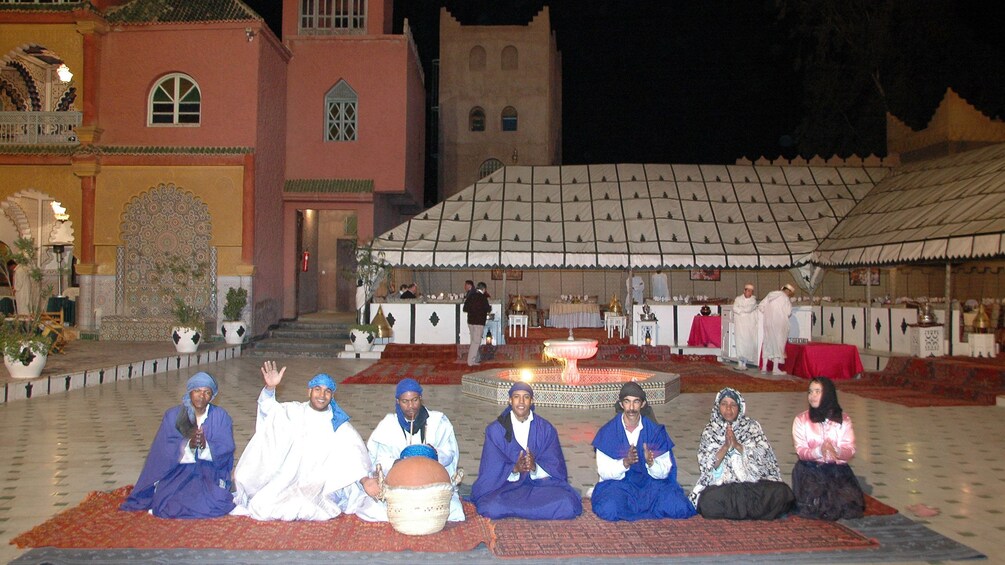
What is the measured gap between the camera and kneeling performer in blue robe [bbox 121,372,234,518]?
14.9ft

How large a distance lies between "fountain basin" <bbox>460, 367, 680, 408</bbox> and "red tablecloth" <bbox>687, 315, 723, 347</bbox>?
4.70 meters

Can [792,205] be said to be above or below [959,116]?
below

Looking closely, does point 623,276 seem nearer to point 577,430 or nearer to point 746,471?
point 577,430

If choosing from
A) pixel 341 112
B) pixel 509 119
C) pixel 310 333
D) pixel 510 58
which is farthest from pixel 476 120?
pixel 310 333

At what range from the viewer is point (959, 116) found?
54.1 ft

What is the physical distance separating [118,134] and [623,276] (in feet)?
37.0

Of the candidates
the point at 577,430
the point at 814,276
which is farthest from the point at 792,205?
the point at 577,430

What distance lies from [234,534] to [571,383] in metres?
5.52

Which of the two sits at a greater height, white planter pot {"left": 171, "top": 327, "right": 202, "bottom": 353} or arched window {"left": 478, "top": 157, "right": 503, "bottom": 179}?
arched window {"left": 478, "top": 157, "right": 503, "bottom": 179}

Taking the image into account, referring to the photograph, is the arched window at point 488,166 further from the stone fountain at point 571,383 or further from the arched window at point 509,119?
the stone fountain at point 571,383

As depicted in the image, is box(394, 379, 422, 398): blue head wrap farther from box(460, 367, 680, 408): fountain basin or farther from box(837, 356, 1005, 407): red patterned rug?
box(837, 356, 1005, 407): red patterned rug

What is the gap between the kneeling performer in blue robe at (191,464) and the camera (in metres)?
4.53

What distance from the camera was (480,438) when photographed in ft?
23.4

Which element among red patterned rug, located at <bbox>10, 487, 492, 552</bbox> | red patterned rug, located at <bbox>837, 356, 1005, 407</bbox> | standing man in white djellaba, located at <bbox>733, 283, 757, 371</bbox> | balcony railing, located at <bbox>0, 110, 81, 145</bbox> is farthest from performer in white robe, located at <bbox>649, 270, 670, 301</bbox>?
red patterned rug, located at <bbox>10, 487, 492, 552</bbox>
